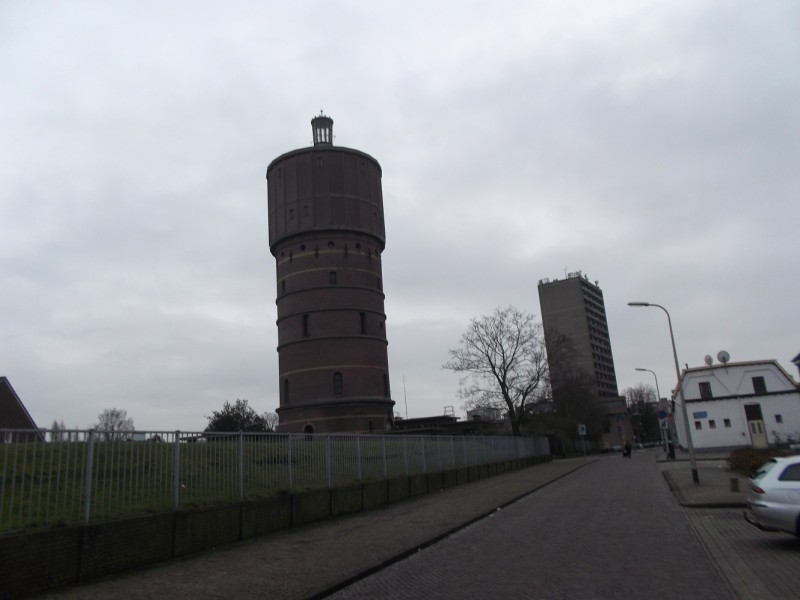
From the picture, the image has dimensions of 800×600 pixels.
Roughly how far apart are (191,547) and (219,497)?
4.60 ft

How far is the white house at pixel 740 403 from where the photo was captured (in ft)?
173

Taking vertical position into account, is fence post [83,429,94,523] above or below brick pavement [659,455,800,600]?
above

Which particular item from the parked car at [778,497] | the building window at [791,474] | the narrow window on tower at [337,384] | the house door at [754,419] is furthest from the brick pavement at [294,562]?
the house door at [754,419]

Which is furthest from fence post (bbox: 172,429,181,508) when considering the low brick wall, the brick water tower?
the brick water tower

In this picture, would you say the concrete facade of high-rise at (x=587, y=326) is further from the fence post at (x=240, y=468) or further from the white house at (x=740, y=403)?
the fence post at (x=240, y=468)

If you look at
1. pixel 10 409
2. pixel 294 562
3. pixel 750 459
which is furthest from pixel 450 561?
pixel 10 409

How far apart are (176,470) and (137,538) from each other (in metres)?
1.67

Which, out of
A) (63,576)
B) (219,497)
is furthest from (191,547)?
(63,576)

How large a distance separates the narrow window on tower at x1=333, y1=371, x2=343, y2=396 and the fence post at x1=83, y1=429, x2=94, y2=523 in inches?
1377

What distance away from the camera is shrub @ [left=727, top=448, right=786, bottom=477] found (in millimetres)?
20469

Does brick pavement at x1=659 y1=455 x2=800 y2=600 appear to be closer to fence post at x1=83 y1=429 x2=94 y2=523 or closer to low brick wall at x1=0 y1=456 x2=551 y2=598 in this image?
low brick wall at x1=0 y1=456 x2=551 y2=598

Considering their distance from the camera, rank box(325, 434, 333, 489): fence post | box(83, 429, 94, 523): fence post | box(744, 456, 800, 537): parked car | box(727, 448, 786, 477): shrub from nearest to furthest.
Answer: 1. box(83, 429, 94, 523): fence post
2. box(744, 456, 800, 537): parked car
3. box(325, 434, 333, 489): fence post
4. box(727, 448, 786, 477): shrub

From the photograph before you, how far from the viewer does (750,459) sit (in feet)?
71.4

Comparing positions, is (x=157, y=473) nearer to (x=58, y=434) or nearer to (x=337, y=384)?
(x=58, y=434)
